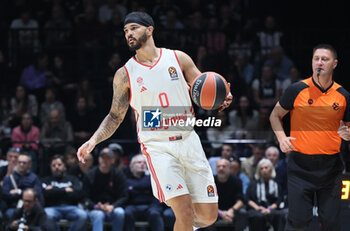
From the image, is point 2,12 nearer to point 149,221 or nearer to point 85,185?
point 85,185

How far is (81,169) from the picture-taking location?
960 centimetres

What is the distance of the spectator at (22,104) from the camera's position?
429 inches

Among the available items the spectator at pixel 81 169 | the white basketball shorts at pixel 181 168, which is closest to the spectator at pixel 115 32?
the spectator at pixel 81 169

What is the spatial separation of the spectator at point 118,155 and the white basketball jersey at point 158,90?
148 inches

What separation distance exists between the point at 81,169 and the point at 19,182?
970 mm

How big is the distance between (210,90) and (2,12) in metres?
8.20

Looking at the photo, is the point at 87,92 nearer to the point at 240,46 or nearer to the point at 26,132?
the point at 26,132

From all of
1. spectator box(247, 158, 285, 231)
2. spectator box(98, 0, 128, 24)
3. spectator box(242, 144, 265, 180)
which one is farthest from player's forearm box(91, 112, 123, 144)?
spectator box(98, 0, 128, 24)

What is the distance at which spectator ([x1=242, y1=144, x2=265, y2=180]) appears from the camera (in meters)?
9.62

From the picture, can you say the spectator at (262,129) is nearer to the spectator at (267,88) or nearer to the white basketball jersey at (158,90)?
the spectator at (267,88)

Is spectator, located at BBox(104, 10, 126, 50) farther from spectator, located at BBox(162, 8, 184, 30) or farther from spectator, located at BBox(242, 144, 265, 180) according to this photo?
spectator, located at BBox(242, 144, 265, 180)

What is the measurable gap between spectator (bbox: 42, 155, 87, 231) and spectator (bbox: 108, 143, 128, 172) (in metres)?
0.72

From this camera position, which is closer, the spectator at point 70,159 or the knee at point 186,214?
the knee at point 186,214

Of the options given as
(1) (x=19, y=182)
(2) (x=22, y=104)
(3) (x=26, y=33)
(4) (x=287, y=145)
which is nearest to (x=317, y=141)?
(4) (x=287, y=145)
